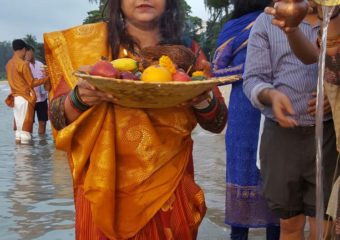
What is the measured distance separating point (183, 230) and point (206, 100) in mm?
529

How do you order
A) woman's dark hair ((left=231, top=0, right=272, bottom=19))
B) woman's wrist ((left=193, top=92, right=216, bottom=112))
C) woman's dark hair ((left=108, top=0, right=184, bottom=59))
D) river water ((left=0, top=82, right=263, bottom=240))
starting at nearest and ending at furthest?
woman's wrist ((left=193, top=92, right=216, bottom=112)) < woman's dark hair ((left=108, top=0, right=184, bottom=59)) < woman's dark hair ((left=231, top=0, right=272, bottom=19)) < river water ((left=0, top=82, right=263, bottom=240))

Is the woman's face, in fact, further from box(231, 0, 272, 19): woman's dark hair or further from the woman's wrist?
box(231, 0, 272, 19): woman's dark hair

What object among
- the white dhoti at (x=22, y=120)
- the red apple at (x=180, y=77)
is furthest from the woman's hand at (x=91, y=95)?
the white dhoti at (x=22, y=120)

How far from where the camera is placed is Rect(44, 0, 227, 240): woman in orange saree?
225 centimetres

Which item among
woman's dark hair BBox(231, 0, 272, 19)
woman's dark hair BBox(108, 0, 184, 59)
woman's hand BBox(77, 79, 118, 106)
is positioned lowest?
woman's hand BBox(77, 79, 118, 106)

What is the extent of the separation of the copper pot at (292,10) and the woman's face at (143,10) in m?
0.63

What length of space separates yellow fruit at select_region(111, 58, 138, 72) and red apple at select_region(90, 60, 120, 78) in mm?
101

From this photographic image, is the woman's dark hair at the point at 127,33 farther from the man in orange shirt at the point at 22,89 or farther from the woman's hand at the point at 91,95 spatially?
the man in orange shirt at the point at 22,89

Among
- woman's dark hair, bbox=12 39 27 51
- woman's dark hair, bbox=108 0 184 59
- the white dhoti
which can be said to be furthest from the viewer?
woman's dark hair, bbox=12 39 27 51

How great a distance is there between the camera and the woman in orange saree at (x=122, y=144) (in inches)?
88.7

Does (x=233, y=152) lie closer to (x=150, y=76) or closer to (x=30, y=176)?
→ (x=150, y=76)

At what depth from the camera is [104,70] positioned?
207 cm

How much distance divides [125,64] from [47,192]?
3.63 metres

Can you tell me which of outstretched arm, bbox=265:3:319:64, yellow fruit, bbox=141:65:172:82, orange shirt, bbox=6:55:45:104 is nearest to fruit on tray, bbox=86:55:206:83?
yellow fruit, bbox=141:65:172:82
